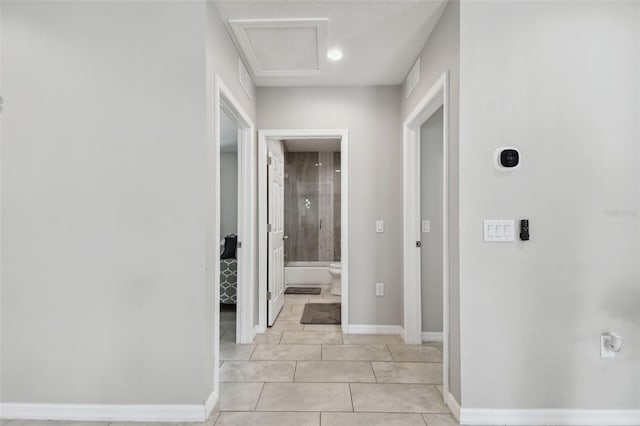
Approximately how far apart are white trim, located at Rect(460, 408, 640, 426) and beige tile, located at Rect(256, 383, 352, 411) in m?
0.73

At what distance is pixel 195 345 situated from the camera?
73.0 inches

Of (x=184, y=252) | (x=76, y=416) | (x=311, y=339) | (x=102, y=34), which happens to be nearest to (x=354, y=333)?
(x=311, y=339)

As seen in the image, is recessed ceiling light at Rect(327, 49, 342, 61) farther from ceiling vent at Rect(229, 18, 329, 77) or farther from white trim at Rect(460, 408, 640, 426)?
white trim at Rect(460, 408, 640, 426)

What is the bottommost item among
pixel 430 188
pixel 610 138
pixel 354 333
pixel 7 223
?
pixel 354 333

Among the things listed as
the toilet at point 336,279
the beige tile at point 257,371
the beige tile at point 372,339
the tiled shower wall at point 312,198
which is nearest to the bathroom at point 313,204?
the tiled shower wall at point 312,198

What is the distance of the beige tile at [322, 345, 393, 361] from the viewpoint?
8.75 feet

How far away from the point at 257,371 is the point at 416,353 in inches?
53.6

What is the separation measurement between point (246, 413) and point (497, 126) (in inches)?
88.7

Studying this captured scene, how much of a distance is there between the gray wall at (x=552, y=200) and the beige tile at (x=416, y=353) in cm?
85

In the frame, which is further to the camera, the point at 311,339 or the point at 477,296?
the point at 311,339

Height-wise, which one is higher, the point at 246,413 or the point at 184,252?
the point at 184,252

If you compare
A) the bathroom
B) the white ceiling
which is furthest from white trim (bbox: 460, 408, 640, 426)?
the bathroom

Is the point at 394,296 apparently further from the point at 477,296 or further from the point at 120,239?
the point at 120,239

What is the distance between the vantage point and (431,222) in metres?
3.07
